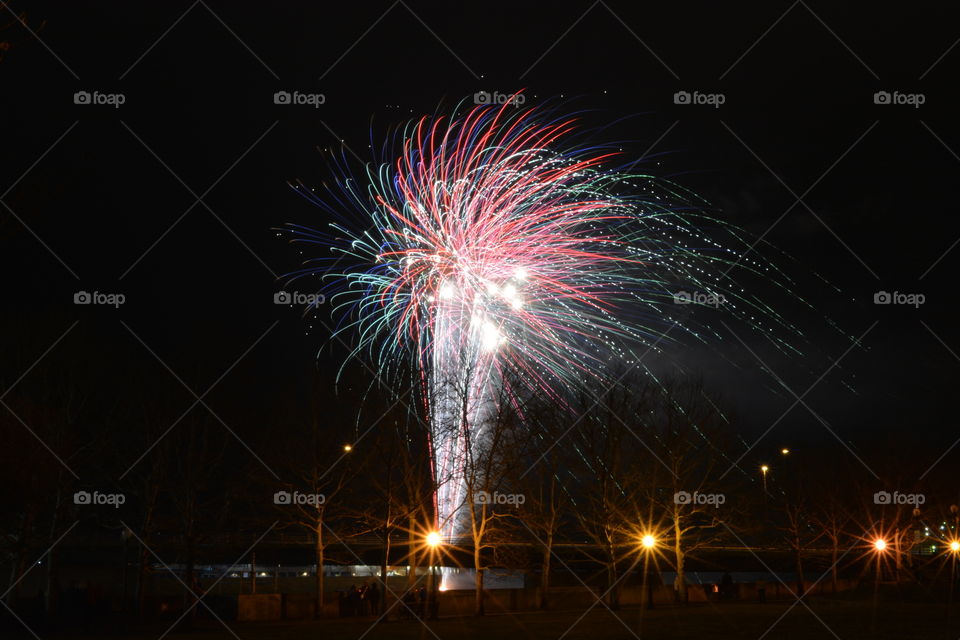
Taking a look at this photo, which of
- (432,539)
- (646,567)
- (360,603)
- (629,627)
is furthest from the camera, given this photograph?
(646,567)

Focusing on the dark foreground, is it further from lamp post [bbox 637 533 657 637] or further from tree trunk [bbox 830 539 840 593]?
tree trunk [bbox 830 539 840 593]

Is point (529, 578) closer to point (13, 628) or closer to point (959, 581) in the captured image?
point (959, 581)

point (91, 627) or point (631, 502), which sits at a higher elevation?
point (631, 502)

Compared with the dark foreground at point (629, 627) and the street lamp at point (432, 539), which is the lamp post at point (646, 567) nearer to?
the dark foreground at point (629, 627)

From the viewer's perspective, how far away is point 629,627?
28.5 m

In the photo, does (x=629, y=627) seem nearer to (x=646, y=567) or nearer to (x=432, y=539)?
(x=432, y=539)

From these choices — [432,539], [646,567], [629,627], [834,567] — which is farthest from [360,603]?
[834,567]

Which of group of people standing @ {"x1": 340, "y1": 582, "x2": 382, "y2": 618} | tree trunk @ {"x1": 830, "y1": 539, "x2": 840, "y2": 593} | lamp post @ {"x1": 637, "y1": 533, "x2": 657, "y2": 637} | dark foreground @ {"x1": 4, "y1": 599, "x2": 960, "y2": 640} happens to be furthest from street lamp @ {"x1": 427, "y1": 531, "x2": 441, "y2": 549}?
tree trunk @ {"x1": 830, "y1": 539, "x2": 840, "y2": 593}

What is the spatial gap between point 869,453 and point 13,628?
61.0 m

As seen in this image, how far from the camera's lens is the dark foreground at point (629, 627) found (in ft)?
83.3

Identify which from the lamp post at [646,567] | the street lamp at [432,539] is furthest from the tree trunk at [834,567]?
the street lamp at [432,539]

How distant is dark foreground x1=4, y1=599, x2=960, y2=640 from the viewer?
25375mm

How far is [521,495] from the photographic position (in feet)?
149

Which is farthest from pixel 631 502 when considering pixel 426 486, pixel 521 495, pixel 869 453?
pixel 869 453
